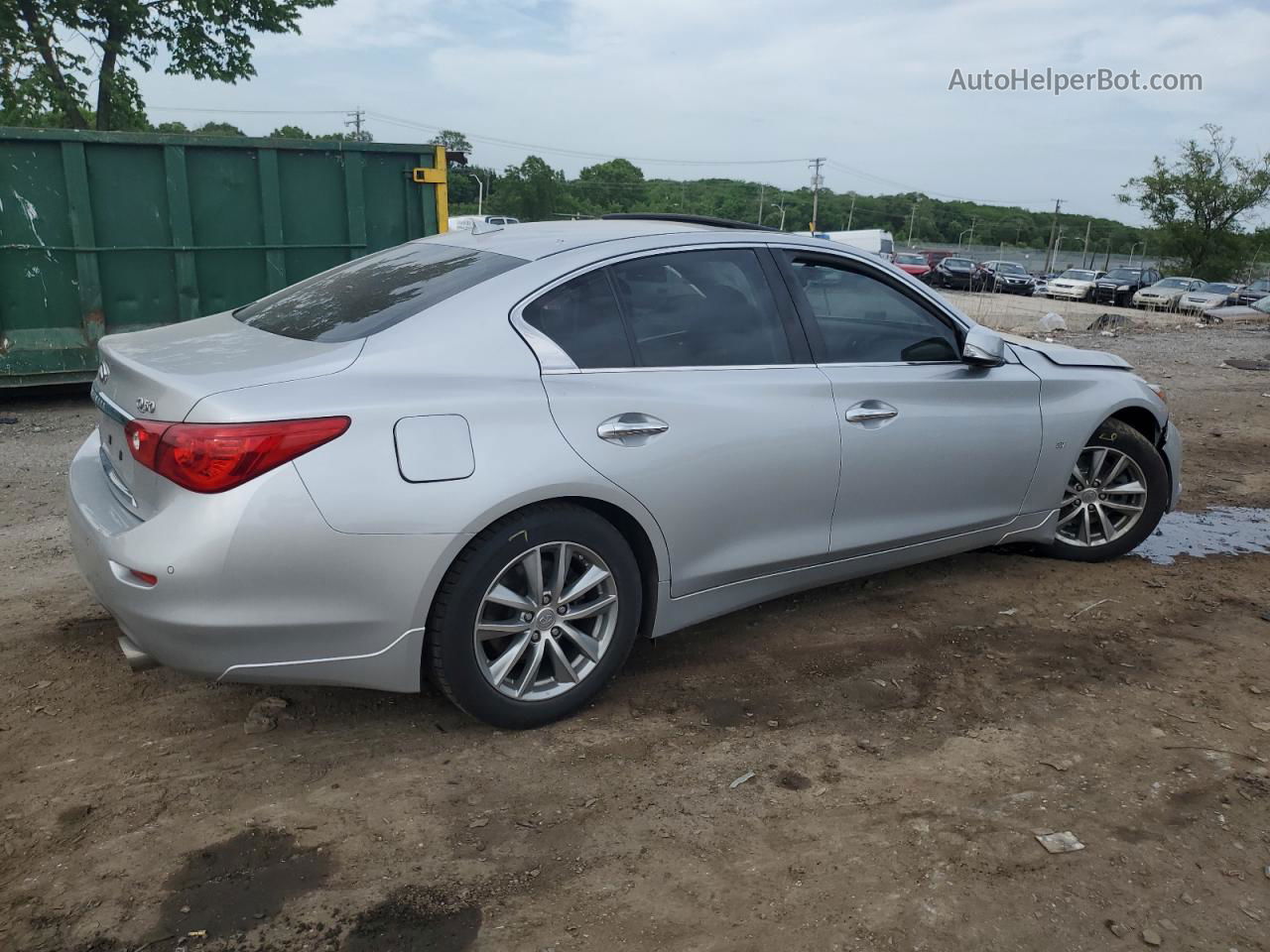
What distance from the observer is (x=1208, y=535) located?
5637mm

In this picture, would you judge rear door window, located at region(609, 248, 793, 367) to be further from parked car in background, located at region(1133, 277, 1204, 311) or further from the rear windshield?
parked car in background, located at region(1133, 277, 1204, 311)

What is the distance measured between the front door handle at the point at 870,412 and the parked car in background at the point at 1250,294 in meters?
31.0

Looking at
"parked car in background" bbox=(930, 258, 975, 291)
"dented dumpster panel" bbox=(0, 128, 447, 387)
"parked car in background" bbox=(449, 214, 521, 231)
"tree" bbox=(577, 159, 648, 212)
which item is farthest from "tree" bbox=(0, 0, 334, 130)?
"tree" bbox=(577, 159, 648, 212)

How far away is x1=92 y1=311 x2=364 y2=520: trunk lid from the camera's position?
109 inches

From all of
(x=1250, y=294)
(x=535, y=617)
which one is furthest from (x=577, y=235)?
(x=1250, y=294)

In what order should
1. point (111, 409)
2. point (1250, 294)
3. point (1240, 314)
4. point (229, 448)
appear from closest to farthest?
1. point (229, 448)
2. point (111, 409)
3. point (1240, 314)
4. point (1250, 294)

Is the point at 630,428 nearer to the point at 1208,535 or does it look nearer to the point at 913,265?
the point at 1208,535

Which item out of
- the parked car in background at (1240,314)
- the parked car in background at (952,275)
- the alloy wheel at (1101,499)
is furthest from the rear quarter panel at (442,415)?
the parked car in background at (952,275)

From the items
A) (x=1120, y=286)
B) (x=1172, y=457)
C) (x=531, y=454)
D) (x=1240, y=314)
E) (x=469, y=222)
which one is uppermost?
(x=469, y=222)

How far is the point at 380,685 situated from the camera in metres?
2.92

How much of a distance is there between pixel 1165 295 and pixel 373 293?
109ft

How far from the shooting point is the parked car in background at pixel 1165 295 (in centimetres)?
3045

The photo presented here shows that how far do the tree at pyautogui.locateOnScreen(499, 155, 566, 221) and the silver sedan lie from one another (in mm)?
54803

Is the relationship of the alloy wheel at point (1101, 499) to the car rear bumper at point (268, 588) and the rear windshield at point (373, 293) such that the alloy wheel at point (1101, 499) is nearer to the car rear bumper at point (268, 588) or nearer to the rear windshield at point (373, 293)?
the rear windshield at point (373, 293)
